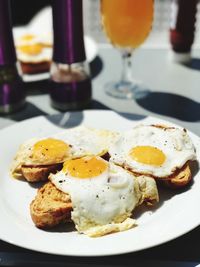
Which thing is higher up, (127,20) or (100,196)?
(127,20)

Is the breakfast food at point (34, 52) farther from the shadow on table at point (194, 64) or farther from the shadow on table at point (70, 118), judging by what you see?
the shadow on table at point (194, 64)

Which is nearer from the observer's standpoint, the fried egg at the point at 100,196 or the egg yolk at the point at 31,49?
the fried egg at the point at 100,196

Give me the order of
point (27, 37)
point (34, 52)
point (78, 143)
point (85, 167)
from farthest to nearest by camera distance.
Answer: point (27, 37), point (34, 52), point (78, 143), point (85, 167)

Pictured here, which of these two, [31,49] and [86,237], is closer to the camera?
[86,237]

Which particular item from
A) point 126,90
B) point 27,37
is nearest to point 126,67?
point 126,90

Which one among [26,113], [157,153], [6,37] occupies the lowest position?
[26,113]

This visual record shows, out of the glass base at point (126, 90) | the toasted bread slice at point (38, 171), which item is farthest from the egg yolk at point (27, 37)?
the toasted bread slice at point (38, 171)

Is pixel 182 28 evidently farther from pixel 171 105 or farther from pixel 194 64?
pixel 171 105
